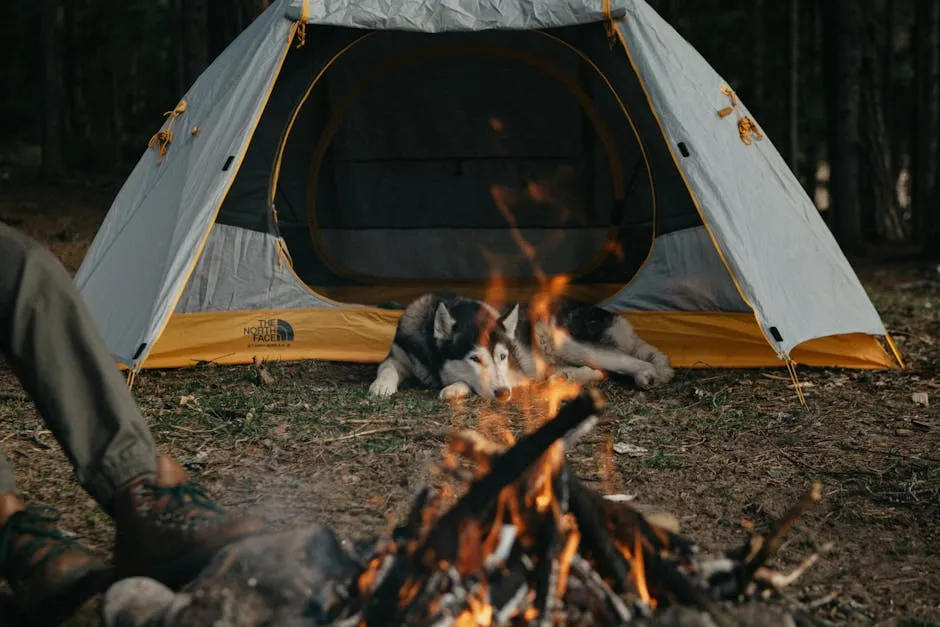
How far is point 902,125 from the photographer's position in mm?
18859

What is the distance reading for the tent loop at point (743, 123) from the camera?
207 inches

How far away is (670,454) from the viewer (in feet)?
13.4

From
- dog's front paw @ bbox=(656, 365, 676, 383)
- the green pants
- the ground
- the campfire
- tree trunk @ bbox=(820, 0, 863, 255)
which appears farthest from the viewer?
tree trunk @ bbox=(820, 0, 863, 255)

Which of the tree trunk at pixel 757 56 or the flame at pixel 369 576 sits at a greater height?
the tree trunk at pixel 757 56

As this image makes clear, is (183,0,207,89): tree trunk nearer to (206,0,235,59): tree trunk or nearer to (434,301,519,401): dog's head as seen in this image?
(206,0,235,59): tree trunk

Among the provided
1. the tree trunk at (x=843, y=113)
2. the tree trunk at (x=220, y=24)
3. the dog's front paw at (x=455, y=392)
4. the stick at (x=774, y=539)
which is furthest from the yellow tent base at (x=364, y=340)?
the tree trunk at (x=843, y=113)

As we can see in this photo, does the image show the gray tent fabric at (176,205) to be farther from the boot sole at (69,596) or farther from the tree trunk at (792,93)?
the tree trunk at (792,93)

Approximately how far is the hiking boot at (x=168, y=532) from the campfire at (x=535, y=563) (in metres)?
0.42

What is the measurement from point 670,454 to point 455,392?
145 centimetres

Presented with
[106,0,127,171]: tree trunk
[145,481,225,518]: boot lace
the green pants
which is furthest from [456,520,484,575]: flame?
[106,0,127,171]: tree trunk

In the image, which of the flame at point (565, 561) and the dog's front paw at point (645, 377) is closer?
the flame at point (565, 561)

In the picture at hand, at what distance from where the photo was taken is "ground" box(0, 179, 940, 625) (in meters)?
3.07

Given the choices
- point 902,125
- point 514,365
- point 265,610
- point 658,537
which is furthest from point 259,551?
point 902,125

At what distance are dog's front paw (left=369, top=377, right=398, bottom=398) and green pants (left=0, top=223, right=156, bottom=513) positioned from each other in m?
2.75
